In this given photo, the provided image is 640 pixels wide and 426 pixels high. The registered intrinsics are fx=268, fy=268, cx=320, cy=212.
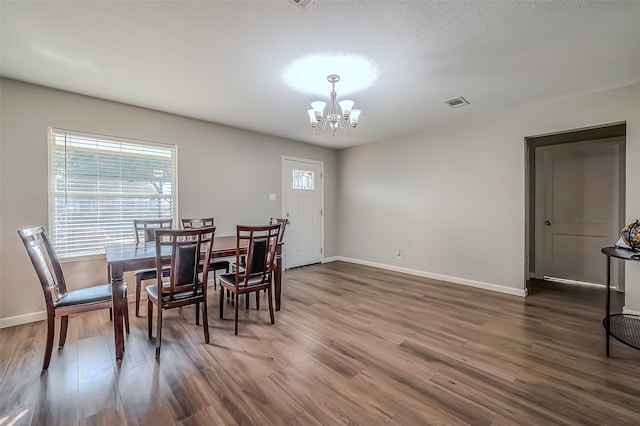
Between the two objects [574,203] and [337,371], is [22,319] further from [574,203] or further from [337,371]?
[574,203]

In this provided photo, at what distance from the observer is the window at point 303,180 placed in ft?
17.0

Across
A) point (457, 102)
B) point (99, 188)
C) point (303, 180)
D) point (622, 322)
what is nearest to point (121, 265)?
point (99, 188)

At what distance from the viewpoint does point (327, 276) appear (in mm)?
4547

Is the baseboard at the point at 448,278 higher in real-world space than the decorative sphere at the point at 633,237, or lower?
lower

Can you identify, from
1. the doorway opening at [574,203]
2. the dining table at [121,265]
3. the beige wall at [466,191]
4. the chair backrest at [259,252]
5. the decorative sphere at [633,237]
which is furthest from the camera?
the doorway opening at [574,203]

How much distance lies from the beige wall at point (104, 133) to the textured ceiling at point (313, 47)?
0.22 m

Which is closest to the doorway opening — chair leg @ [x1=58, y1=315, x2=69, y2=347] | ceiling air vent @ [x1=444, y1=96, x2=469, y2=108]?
ceiling air vent @ [x1=444, y1=96, x2=469, y2=108]

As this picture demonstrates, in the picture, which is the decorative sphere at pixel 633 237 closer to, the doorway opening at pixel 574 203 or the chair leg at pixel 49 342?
the doorway opening at pixel 574 203

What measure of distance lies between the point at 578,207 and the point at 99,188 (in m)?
6.64

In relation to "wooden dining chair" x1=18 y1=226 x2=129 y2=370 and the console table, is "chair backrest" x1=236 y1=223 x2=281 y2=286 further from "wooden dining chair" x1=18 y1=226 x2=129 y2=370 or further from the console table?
the console table

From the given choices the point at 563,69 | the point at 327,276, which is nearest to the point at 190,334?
the point at 327,276

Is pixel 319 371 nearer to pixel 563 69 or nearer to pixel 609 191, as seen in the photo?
pixel 563 69

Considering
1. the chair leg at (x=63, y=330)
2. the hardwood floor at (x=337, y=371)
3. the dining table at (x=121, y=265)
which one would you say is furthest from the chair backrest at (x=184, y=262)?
the chair leg at (x=63, y=330)

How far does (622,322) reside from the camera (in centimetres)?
267
